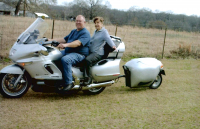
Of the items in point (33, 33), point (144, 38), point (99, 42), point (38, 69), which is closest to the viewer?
point (38, 69)

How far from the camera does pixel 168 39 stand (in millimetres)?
14055

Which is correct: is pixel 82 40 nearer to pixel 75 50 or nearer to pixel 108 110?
pixel 75 50

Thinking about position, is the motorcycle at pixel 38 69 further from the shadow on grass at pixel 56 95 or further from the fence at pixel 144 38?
the fence at pixel 144 38

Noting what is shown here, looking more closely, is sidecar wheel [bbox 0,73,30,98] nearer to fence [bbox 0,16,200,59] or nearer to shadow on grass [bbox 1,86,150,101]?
shadow on grass [bbox 1,86,150,101]

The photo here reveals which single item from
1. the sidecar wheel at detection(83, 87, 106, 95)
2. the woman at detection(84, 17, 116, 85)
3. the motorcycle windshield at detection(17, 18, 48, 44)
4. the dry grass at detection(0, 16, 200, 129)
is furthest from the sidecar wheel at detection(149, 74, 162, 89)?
the motorcycle windshield at detection(17, 18, 48, 44)

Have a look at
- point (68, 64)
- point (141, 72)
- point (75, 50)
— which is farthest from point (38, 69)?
point (141, 72)

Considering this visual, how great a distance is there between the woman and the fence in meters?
5.76

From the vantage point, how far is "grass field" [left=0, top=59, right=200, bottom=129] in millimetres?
3814

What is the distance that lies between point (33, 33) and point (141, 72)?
2.56 m

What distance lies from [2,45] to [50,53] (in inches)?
206

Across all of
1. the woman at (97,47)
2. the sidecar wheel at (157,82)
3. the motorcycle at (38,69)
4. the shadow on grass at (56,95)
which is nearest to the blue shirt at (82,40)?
the woman at (97,47)

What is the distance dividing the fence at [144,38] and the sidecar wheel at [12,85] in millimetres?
5888

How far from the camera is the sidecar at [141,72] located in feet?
18.4

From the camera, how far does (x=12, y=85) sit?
14.9 ft
